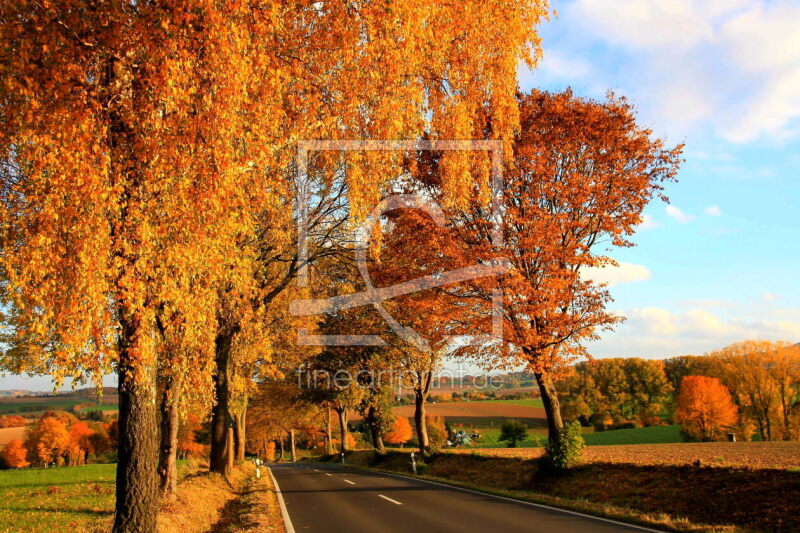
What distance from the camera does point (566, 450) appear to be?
1781 cm

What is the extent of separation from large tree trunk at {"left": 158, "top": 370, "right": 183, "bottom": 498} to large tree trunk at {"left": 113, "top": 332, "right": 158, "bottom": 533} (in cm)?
546

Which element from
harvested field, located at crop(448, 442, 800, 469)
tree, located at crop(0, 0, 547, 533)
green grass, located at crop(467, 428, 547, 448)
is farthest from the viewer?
green grass, located at crop(467, 428, 547, 448)

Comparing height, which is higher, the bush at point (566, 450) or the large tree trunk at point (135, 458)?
the large tree trunk at point (135, 458)

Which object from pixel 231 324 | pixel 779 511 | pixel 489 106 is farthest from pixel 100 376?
pixel 779 511

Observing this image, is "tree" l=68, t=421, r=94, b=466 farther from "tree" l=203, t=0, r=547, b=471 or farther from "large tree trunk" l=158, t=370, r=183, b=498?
"tree" l=203, t=0, r=547, b=471

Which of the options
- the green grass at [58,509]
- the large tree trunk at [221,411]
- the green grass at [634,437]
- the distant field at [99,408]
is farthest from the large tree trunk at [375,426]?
the distant field at [99,408]

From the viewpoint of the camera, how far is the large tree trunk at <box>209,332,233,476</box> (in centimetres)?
1972

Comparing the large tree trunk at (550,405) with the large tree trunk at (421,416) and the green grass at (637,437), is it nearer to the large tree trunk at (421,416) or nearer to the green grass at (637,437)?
the large tree trunk at (421,416)

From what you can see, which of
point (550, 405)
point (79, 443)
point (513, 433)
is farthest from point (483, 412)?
point (550, 405)

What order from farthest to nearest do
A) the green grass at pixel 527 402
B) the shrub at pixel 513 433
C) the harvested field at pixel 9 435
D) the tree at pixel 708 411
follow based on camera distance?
the green grass at pixel 527 402, the harvested field at pixel 9 435, the shrub at pixel 513 433, the tree at pixel 708 411

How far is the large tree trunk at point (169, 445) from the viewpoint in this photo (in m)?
15.2

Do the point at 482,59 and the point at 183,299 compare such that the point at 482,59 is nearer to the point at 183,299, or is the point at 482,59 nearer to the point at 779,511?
the point at 183,299

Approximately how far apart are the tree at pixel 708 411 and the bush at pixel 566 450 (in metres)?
60.2

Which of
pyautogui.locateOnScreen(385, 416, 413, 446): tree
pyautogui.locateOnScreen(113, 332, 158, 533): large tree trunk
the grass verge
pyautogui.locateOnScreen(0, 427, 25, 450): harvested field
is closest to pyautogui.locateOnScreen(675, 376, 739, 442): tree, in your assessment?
pyautogui.locateOnScreen(385, 416, 413, 446): tree
